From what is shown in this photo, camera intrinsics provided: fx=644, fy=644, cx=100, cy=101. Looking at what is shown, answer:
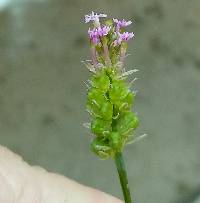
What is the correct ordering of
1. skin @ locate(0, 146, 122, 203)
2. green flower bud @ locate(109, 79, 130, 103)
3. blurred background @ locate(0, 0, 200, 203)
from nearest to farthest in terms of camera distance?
green flower bud @ locate(109, 79, 130, 103) < skin @ locate(0, 146, 122, 203) < blurred background @ locate(0, 0, 200, 203)

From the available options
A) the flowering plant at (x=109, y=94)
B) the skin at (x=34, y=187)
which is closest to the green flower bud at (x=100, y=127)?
the flowering plant at (x=109, y=94)

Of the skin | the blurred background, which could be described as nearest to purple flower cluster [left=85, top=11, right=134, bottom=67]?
the skin

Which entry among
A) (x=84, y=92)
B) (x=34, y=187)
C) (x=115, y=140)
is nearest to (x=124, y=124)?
(x=115, y=140)

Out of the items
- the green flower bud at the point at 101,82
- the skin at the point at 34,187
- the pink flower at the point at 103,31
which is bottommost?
the skin at the point at 34,187

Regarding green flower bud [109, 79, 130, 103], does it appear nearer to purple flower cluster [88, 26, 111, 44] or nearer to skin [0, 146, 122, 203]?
purple flower cluster [88, 26, 111, 44]

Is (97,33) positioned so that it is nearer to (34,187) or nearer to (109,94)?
(109,94)

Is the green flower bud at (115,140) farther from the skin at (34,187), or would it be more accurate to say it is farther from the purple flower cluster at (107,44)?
the skin at (34,187)
